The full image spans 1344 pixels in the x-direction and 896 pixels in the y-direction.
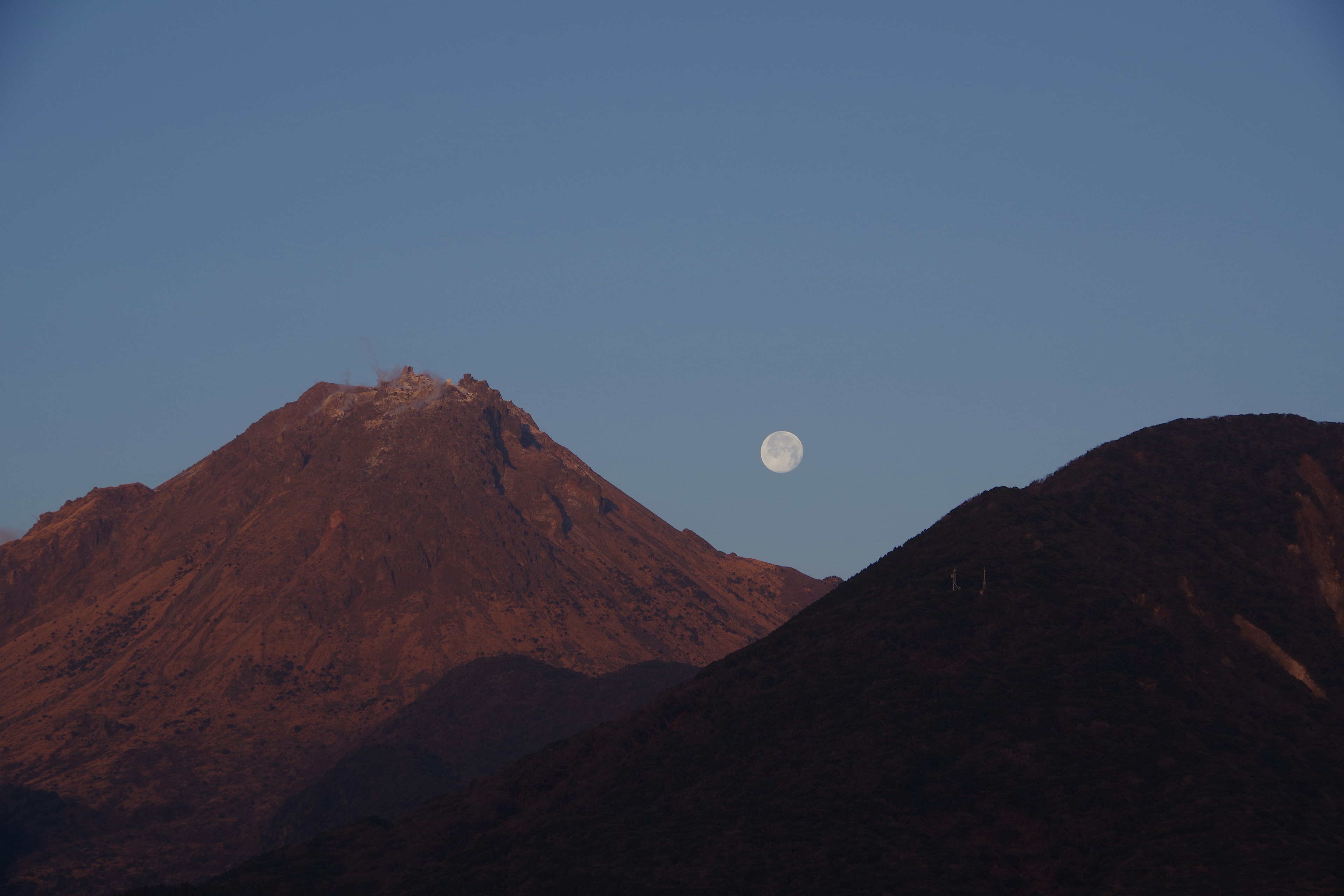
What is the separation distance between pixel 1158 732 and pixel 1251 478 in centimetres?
3805

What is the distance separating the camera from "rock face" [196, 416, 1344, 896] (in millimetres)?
66625

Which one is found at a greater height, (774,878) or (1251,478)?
(1251,478)

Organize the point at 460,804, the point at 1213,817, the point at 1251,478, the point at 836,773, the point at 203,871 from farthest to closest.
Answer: the point at 203,871 → the point at 1251,478 → the point at 460,804 → the point at 836,773 → the point at 1213,817

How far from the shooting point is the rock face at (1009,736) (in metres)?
66.6

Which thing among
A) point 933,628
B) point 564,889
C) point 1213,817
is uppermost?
point 933,628

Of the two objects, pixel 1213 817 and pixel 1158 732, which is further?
pixel 1158 732

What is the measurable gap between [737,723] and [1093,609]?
25.5 m

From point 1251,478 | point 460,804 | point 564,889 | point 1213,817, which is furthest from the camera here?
point 1251,478

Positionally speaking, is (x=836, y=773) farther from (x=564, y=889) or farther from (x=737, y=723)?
(x=564, y=889)

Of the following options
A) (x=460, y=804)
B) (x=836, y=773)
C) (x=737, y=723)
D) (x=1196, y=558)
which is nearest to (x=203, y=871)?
(x=460, y=804)

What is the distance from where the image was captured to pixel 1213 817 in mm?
64750

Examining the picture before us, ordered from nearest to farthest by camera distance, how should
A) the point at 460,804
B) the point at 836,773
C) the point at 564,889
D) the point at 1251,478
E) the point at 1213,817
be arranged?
the point at 1213,817, the point at 564,889, the point at 836,773, the point at 460,804, the point at 1251,478

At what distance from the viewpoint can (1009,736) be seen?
7744 cm

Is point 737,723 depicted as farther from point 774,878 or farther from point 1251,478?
point 1251,478
